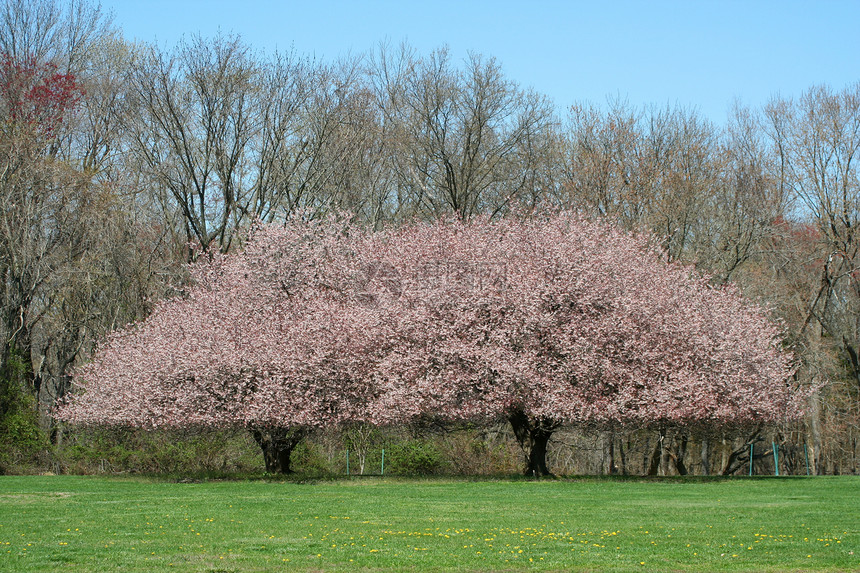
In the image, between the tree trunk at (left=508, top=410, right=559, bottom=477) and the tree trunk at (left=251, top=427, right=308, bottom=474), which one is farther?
the tree trunk at (left=251, top=427, right=308, bottom=474)

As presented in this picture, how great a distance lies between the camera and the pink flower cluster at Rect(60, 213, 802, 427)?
22750 mm

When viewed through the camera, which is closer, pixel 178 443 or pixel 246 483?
pixel 246 483

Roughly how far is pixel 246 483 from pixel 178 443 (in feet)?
17.4

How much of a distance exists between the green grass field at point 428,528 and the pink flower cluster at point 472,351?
2.97 metres

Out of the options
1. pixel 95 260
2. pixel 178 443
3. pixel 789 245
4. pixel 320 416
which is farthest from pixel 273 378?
pixel 789 245

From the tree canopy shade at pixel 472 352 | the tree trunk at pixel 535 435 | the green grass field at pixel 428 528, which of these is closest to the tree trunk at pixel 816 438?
the tree canopy shade at pixel 472 352

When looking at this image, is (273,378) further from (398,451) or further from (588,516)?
(588,516)

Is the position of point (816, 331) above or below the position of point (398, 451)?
above

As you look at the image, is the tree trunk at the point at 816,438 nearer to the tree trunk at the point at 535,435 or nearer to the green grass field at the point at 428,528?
the tree trunk at the point at 535,435

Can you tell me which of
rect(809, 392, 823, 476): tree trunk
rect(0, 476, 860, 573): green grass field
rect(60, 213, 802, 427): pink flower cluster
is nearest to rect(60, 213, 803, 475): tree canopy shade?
rect(60, 213, 802, 427): pink flower cluster

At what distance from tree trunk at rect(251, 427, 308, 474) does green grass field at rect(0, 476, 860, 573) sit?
14.2 ft

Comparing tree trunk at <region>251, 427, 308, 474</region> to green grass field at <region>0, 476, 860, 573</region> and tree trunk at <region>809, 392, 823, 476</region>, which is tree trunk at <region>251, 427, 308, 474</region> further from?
tree trunk at <region>809, 392, 823, 476</region>

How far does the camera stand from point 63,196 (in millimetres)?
28641

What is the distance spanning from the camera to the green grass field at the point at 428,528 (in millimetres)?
9398
